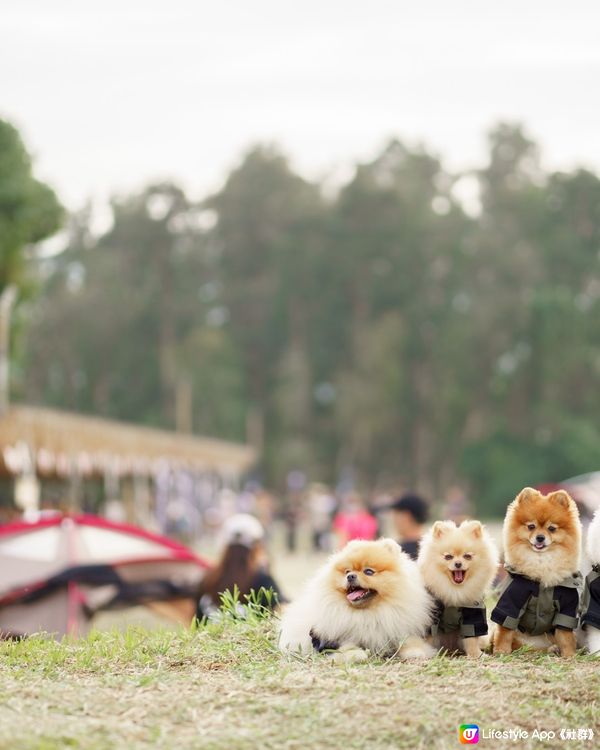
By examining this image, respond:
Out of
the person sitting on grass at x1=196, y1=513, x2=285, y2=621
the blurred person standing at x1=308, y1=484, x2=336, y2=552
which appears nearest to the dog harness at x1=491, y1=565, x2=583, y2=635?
the person sitting on grass at x1=196, y1=513, x2=285, y2=621

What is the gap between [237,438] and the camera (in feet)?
228

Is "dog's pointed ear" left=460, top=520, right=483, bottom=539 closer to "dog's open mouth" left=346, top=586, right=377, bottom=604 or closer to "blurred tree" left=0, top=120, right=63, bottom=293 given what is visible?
"dog's open mouth" left=346, top=586, right=377, bottom=604

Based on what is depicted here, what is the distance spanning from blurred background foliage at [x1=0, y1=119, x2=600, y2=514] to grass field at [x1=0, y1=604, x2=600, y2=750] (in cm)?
5521

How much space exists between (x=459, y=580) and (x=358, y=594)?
0.45 metres

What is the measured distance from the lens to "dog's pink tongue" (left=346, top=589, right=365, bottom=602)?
5.23 meters

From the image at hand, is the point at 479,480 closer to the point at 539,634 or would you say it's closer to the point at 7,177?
the point at 7,177

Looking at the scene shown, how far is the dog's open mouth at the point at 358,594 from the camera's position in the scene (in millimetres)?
5234

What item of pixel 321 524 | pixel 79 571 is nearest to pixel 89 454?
pixel 321 524

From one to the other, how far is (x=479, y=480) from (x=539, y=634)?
58005 mm

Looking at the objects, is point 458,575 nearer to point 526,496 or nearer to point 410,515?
point 526,496

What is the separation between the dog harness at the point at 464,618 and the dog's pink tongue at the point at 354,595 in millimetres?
359

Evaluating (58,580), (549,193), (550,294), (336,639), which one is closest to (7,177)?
(58,580)

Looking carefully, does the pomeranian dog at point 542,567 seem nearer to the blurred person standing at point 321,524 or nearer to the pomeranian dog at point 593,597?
the pomeranian dog at point 593,597

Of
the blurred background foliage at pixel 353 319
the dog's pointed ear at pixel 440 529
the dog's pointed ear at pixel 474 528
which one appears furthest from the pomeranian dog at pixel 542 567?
the blurred background foliage at pixel 353 319
